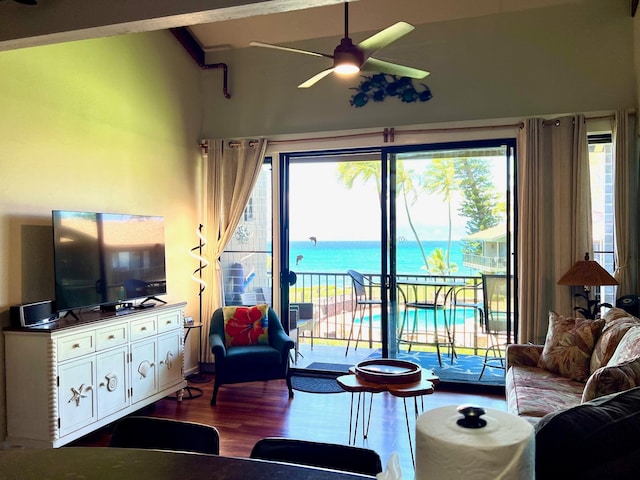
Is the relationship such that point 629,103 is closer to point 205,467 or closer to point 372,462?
point 372,462

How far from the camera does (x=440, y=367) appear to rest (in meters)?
5.03

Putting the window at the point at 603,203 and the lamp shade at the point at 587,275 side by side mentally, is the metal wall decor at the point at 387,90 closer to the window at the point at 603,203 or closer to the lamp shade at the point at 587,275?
the window at the point at 603,203

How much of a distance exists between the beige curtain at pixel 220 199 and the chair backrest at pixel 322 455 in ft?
13.6

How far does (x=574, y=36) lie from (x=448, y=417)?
15.1 feet

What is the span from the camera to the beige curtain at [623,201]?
416 centimetres

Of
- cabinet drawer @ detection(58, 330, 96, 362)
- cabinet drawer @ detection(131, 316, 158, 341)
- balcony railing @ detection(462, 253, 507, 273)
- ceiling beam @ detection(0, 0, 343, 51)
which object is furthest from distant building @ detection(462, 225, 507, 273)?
cabinet drawer @ detection(58, 330, 96, 362)

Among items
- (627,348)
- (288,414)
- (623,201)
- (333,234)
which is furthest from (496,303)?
(288,414)

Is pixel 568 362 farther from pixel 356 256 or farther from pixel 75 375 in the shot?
pixel 75 375

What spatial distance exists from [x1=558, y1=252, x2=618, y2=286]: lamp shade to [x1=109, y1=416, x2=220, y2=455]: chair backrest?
3.35 meters

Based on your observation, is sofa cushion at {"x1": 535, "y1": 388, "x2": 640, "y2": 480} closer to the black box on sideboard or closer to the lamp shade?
the lamp shade

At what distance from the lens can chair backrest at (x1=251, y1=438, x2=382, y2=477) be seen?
135 centimetres

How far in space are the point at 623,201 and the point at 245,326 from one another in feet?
11.6

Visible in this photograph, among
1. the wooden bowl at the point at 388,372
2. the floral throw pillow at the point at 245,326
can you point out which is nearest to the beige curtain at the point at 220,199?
the floral throw pillow at the point at 245,326

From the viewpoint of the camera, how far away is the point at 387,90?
16.1 feet
